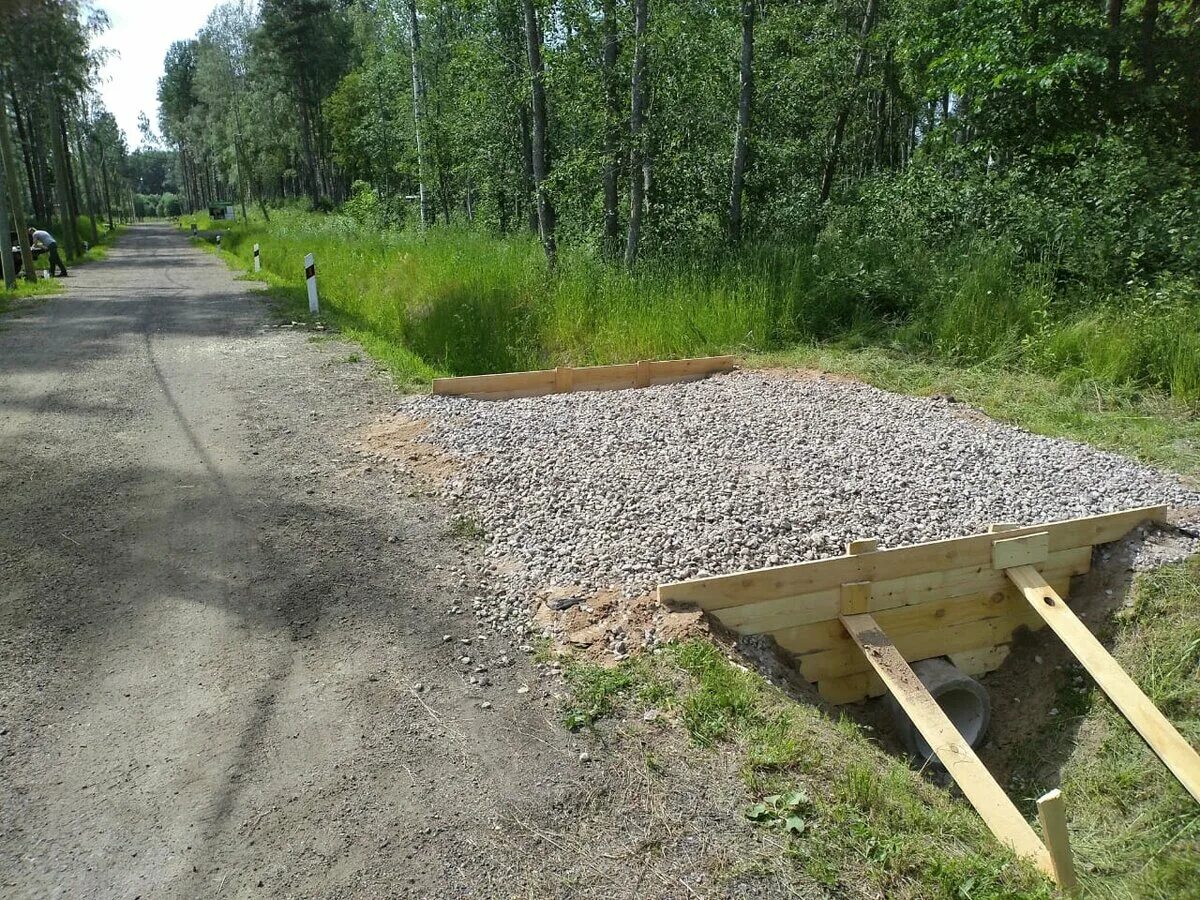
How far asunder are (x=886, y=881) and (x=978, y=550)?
273 centimetres

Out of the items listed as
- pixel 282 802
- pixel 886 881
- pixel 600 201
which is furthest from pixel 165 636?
pixel 600 201

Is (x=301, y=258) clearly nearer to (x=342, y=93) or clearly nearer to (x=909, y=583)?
(x=909, y=583)

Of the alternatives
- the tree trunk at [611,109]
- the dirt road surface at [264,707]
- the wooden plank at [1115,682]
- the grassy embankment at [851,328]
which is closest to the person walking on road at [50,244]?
the grassy embankment at [851,328]

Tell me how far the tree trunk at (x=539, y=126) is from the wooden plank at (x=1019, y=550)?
938 centimetres

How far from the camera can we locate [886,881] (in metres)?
3.07

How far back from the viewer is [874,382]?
949cm

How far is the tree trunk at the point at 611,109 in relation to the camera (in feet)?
42.3

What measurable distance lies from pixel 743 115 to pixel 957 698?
9.54 meters

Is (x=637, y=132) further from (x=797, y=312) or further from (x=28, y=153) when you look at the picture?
(x=28, y=153)

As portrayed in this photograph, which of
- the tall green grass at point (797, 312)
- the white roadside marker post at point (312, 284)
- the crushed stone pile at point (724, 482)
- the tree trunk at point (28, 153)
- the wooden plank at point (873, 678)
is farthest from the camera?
the tree trunk at point (28, 153)

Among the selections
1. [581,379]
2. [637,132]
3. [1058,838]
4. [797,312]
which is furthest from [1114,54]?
[1058,838]

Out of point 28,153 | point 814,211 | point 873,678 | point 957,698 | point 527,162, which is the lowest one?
point 957,698

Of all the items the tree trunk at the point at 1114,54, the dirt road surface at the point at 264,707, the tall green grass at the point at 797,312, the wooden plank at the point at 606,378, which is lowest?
the dirt road surface at the point at 264,707

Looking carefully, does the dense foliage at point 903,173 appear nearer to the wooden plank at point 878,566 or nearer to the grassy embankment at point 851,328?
the grassy embankment at point 851,328
